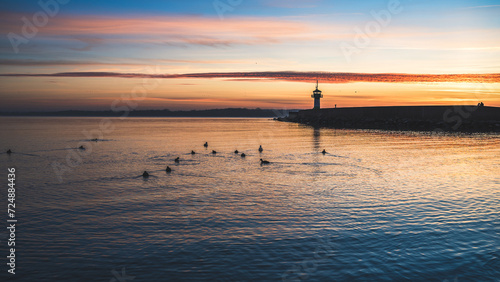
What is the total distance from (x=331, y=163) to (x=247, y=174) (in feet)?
30.7

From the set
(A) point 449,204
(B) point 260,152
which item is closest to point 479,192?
(A) point 449,204

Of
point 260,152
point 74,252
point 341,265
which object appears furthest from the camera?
point 260,152

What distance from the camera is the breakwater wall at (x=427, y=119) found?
79.8 meters

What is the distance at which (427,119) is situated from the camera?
300 ft

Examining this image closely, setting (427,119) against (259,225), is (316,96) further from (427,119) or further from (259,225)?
(259,225)

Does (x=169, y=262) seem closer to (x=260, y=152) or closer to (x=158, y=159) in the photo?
(x=158, y=159)

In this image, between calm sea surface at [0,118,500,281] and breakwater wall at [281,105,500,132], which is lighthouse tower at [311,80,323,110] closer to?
breakwater wall at [281,105,500,132]

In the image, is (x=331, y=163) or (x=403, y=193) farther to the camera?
(x=331, y=163)

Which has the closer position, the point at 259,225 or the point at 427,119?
the point at 259,225

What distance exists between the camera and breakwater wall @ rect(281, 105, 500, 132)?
262 ft

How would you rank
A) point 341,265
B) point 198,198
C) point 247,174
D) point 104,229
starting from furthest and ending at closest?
point 247,174, point 198,198, point 104,229, point 341,265

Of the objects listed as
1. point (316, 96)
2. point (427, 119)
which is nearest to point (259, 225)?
point (427, 119)

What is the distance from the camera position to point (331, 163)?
32344mm

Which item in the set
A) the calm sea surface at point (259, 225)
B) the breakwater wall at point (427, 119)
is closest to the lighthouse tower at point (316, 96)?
the breakwater wall at point (427, 119)
